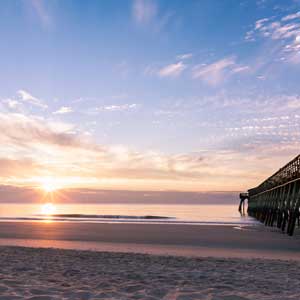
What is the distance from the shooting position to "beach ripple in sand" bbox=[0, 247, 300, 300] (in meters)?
5.95

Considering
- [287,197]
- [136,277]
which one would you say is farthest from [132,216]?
[136,277]

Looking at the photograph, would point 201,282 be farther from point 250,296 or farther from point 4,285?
point 4,285

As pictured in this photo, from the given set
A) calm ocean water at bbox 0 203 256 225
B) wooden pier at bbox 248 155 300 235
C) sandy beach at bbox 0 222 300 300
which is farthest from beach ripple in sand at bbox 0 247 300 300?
calm ocean water at bbox 0 203 256 225

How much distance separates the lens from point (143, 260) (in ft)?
31.8

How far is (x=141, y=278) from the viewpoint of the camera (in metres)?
7.28

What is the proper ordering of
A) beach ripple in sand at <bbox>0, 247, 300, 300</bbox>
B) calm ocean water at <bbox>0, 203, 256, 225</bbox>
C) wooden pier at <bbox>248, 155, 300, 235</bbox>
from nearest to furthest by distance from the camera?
beach ripple in sand at <bbox>0, 247, 300, 300</bbox> → wooden pier at <bbox>248, 155, 300, 235</bbox> → calm ocean water at <bbox>0, 203, 256, 225</bbox>

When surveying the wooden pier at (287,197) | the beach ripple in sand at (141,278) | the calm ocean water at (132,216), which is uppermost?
the wooden pier at (287,197)

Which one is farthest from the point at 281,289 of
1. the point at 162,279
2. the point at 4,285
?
the point at 4,285

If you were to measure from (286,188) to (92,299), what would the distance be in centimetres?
2004

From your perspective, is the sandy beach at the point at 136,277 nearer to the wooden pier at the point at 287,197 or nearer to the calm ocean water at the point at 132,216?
the wooden pier at the point at 287,197

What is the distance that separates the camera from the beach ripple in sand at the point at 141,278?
5.95 metres

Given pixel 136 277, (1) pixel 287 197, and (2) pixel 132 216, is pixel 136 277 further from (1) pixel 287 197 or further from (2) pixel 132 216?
(2) pixel 132 216

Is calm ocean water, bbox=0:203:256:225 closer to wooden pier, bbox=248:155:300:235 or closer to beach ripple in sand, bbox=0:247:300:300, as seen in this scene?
wooden pier, bbox=248:155:300:235

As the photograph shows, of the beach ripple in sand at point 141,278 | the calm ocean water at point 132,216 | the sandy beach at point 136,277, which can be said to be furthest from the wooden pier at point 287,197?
the beach ripple in sand at point 141,278
